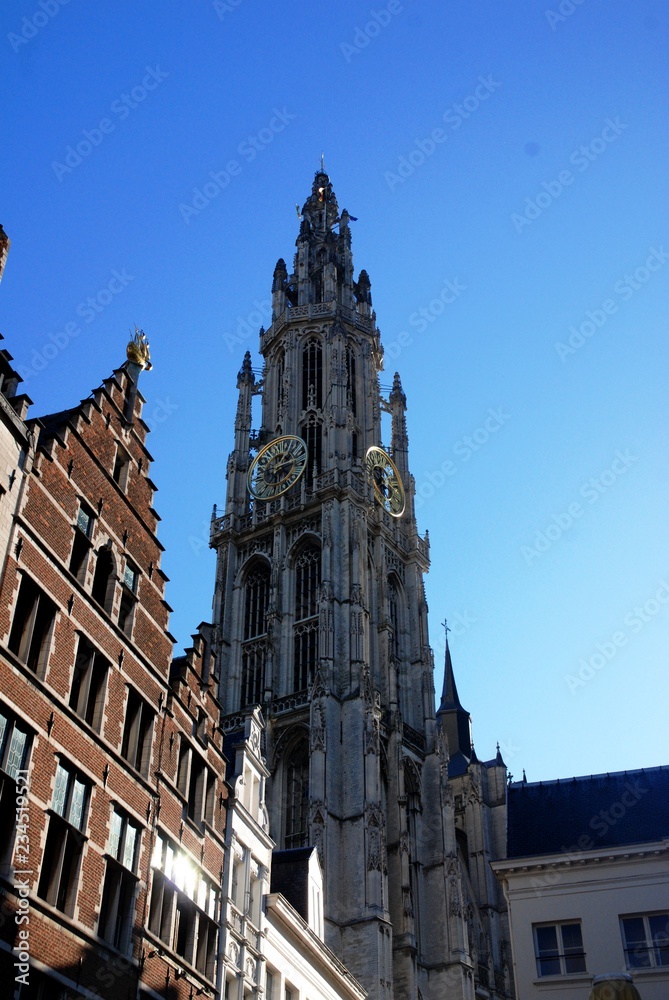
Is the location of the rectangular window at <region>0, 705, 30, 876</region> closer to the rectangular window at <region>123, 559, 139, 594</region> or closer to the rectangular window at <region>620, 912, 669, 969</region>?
the rectangular window at <region>123, 559, 139, 594</region>

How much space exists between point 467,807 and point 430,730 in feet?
35.0

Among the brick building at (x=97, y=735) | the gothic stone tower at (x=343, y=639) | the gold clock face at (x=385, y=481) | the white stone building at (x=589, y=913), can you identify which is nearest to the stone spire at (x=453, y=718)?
the gothic stone tower at (x=343, y=639)

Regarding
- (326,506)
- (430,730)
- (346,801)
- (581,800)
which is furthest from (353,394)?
(581,800)

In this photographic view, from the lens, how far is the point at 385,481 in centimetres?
7406

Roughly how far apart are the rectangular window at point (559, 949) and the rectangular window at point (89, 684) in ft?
45.0

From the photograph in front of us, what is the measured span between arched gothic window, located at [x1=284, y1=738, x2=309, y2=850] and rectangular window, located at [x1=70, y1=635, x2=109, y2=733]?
3869 centimetres

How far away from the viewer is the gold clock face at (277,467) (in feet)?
233

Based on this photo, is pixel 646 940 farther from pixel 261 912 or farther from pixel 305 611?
pixel 305 611

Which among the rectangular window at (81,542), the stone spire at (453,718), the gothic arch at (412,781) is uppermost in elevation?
the stone spire at (453,718)

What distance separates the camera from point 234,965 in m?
21.7

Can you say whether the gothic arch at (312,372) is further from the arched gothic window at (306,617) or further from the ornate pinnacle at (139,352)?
the ornate pinnacle at (139,352)

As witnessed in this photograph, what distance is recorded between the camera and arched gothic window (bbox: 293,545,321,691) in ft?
205

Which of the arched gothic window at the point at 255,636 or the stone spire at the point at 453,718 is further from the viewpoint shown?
the stone spire at the point at 453,718

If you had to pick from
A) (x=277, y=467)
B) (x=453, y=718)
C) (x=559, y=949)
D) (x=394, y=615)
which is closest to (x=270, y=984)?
(x=559, y=949)
